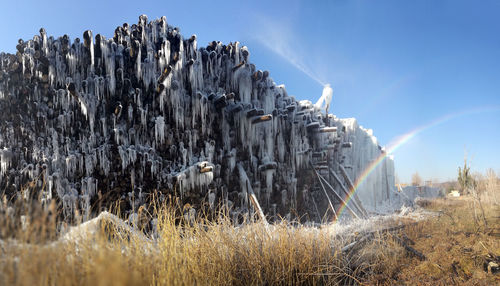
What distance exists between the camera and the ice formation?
20.1ft

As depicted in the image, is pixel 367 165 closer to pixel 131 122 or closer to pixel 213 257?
pixel 131 122

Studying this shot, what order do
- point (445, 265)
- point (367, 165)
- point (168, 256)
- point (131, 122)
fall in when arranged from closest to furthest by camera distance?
point (168, 256) → point (445, 265) → point (131, 122) → point (367, 165)

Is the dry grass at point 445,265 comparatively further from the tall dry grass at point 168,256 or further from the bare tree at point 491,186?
the bare tree at point 491,186

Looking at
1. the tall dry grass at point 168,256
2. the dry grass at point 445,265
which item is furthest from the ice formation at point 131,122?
the tall dry grass at point 168,256

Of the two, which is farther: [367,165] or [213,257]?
[367,165]

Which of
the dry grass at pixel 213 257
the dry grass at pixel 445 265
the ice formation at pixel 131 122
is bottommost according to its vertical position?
the dry grass at pixel 445 265

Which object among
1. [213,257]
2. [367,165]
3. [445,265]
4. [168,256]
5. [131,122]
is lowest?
[445,265]

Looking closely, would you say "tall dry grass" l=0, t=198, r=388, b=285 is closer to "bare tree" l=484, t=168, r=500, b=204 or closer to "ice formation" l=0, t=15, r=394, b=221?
"ice formation" l=0, t=15, r=394, b=221

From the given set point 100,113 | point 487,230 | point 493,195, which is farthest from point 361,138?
point 100,113

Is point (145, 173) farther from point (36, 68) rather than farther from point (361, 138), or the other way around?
point (361, 138)

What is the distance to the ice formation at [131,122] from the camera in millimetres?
6137

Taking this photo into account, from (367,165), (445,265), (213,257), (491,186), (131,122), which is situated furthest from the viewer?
(367,165)

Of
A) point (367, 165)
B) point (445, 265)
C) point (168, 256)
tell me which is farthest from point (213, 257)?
point (367, 165)

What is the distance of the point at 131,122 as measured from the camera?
21.6 feet
